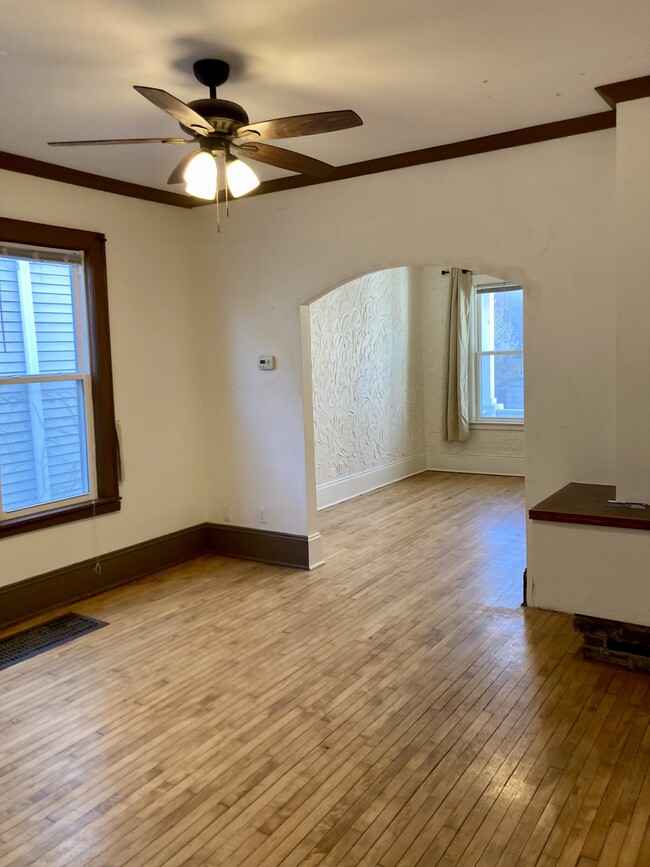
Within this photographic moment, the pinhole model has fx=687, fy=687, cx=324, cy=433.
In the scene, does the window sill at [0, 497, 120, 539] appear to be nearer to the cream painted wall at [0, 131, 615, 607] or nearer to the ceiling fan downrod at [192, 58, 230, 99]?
the cream painted wall at [0, 131, 615, 607]

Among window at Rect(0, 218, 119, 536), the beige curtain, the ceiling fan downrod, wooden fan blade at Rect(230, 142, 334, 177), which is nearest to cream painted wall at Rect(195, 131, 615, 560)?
window at Rect(0, 218, 119, 536)

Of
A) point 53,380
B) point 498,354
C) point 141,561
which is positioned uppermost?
point 498,354

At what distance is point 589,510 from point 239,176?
7.34 feet

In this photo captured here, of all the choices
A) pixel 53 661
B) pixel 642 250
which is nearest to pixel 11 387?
pixel 53 661

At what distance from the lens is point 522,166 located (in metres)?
3.84

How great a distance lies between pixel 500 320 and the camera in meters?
8.25

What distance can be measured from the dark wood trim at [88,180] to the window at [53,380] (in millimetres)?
316

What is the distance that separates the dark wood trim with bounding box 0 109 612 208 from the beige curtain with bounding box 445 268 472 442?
12.9 ft

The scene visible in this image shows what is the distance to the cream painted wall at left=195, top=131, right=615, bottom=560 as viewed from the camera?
373 cm

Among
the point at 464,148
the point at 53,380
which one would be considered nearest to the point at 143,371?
the point at 53,380

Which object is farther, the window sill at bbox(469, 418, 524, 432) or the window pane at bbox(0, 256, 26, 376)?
the window sill at bbox(469, 418, 524, 432)

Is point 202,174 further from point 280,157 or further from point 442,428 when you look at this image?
point 442,428

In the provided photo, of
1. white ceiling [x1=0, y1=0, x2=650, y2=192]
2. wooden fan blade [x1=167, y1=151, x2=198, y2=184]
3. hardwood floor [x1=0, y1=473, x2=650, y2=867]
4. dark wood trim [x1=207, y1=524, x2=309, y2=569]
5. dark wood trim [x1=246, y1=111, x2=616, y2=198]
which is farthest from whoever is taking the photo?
dark wood trim [x1=207, y1=524, x2=309, y2=569]

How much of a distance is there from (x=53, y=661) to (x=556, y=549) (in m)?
2.63
